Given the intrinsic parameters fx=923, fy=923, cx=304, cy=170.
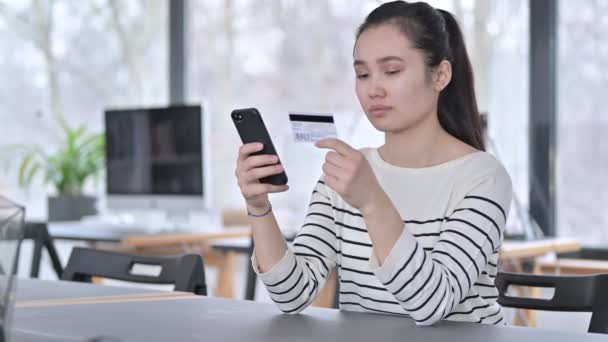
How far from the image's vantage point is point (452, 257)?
4.44 feet

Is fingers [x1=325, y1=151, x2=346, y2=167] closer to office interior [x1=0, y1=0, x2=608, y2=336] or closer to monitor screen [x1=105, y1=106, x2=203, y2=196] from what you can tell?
office interior [x1=0, y1=0, x2=608, y2=336]

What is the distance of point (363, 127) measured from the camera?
3.07 m

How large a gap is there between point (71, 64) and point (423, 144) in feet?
12.5

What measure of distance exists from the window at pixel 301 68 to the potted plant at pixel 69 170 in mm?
611

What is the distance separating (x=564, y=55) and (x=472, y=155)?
94.5 inches

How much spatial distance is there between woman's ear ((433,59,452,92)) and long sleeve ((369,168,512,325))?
0.56ft

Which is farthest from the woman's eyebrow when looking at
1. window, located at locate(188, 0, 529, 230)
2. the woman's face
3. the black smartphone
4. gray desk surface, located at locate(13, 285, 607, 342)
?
window, located at locate(188, 0, 529, 230)

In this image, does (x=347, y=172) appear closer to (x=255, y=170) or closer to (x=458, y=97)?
(x=255, y=170)

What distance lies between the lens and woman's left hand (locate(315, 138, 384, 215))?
3.98ft

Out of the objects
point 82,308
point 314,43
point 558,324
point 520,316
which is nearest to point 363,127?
point 520,316

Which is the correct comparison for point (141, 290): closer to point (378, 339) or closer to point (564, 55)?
point (378, 339)

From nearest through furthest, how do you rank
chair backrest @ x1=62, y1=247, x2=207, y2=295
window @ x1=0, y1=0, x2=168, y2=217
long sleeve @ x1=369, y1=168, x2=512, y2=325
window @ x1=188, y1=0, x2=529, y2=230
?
long sleeve @ x1=369, y1=168, x2=512, y2=325, chair backrest @ x1=62, y1=247, x2=207, y2=295, window @ x1=188, y1=0, x2=529, y2=230, window @ x1=0, y1=0, x2=168, y2=217

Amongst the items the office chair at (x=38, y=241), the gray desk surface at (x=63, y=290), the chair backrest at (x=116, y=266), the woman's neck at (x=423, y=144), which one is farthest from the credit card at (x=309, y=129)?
the office chair at (x=38, y=241)

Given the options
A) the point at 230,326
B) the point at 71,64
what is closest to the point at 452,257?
the point at 230,326
